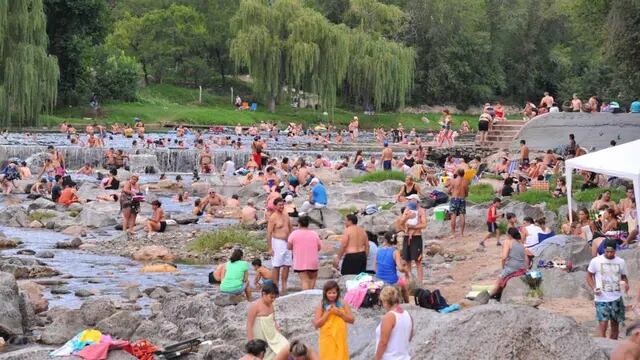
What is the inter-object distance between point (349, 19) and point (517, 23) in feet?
55.2

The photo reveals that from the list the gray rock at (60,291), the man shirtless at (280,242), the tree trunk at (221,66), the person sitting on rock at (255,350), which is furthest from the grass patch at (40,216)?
the tree trunk at (221,66)

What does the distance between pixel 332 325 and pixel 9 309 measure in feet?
18.9

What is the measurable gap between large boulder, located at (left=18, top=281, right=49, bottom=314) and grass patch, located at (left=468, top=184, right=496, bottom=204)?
12.8m

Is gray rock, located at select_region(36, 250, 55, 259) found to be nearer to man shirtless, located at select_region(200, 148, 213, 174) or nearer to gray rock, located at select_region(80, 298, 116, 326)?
gray rock, located at select_region(80, 298, 116, 326)

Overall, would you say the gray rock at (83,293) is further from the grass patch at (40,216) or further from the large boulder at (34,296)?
the grass patch at (40,216)

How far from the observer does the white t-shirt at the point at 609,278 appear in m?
12.2

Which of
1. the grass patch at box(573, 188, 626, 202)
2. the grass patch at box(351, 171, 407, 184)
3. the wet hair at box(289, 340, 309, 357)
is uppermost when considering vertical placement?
the wet hair at box(289, 340, 309, 357)

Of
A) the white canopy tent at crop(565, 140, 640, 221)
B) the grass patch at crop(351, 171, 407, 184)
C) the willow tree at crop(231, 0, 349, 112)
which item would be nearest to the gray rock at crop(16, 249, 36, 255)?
the white canopy tent at crop(565, 140, 640, 221)

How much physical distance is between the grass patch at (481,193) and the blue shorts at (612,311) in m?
13.9

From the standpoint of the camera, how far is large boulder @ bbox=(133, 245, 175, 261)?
2111cm

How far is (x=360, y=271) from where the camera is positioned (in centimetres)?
1538

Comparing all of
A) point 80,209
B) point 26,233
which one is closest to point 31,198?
point 80,209

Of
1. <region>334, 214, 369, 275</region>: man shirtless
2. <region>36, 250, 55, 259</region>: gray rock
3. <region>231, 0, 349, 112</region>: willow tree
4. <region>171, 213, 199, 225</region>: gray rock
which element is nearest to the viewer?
<region>334, 214, 369, 275</region>: man shirtless

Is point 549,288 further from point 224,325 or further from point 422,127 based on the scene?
point 422,127
